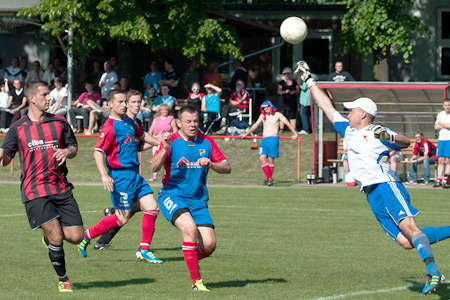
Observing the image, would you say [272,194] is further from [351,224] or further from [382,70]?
[382,70]

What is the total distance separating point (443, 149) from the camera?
2072 centimetres

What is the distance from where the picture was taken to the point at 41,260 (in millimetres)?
10180

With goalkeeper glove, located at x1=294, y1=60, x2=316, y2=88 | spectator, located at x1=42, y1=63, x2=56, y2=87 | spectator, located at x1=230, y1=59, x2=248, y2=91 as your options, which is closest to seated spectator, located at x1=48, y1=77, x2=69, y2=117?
spectator, located at x1=42, y1=63, x2=56, y2=87

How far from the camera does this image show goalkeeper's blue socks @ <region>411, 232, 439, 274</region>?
7.70m

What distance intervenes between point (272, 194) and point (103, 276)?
1048 centimetres

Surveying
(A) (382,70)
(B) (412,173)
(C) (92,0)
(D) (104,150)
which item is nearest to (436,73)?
(A) (382,70)

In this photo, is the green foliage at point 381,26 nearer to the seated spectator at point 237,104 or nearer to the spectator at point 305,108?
the spectator at point 305,108

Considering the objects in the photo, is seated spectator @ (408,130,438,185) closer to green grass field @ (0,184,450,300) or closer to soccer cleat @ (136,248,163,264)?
green grass field @ (0,184,450,300)

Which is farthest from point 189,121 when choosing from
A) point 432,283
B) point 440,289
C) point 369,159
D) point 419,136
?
point 419,136

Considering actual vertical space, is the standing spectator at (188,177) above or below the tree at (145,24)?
below

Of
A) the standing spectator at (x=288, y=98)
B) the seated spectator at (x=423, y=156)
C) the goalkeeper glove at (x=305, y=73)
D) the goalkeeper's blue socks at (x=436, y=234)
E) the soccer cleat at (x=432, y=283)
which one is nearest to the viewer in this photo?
the soccer cleat at (x=432, y=283)

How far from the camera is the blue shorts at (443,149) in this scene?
67.7 ft

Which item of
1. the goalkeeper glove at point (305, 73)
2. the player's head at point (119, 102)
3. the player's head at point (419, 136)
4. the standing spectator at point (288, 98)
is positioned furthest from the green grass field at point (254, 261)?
the standing spectator at point (288, 98)

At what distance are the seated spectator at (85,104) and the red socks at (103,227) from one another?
53.9 ft
